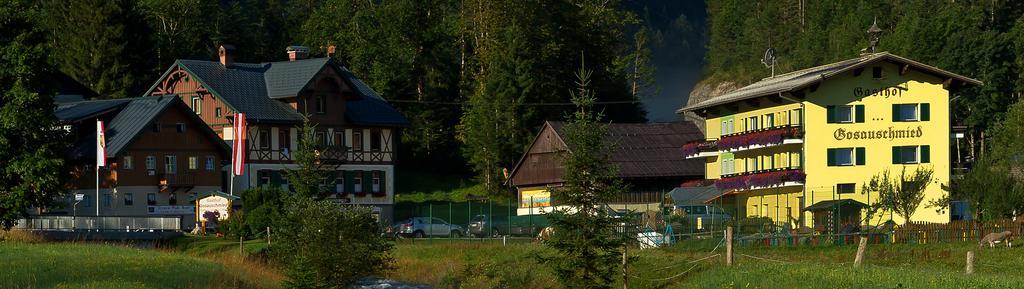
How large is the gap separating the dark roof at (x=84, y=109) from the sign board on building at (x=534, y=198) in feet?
77.5

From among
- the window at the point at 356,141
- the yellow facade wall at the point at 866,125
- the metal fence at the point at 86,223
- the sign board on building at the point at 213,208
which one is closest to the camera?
the metal fence at the point at 86,223

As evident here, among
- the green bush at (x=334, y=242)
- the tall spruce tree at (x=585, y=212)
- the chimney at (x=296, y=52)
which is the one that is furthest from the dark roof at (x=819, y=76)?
the tall spruce tree at (x=585, y=212)

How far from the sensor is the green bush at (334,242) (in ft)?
175

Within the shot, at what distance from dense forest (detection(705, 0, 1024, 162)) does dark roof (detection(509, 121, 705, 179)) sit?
23785mm

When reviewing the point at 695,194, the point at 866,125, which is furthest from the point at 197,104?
the point at 866,125

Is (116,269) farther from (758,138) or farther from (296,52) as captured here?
(296,52)

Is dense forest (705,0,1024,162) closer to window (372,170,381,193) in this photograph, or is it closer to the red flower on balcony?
the red flower on balcony

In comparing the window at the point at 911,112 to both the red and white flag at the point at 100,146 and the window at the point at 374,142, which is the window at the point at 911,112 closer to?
the window at the point at 374,142

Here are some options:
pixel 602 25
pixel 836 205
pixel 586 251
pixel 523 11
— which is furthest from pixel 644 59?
pixel 586 251

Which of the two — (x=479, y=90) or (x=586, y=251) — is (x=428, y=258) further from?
(x=479, y=90)

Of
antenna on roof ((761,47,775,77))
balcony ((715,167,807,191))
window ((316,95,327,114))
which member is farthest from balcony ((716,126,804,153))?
window ((316,95,327,114))

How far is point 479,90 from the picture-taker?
116062 millimetres

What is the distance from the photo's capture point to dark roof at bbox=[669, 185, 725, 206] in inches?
3383

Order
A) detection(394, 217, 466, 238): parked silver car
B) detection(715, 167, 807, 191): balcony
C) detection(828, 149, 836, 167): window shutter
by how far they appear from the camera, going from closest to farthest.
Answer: detection(394, 217, 466, 238): parked silver car → detection(715, 167, 807, 191): balcony → detection(828, 149, 836, 167): window shutter
